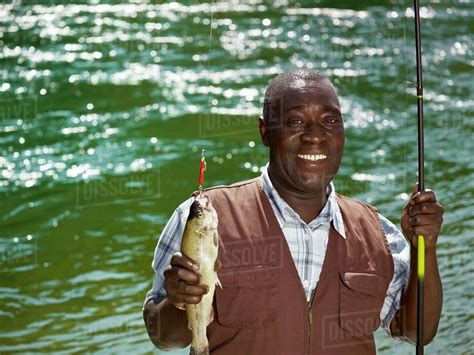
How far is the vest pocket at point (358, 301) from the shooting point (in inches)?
158

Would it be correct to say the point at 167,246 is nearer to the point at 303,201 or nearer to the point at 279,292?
the point at 279,292

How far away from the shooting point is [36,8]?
2261 centimetres

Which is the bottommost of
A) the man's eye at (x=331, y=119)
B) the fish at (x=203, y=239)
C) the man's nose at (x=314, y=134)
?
the fish at (x=203, y=239)

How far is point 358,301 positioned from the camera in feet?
13.3

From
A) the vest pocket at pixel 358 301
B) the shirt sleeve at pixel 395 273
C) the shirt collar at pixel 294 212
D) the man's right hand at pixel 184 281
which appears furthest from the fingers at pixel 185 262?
the shirt sleeve at pixel 395 273

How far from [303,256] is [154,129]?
10.4 meters

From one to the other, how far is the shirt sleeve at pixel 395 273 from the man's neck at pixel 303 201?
30 cm

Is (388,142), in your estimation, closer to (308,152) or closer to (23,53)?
(23,53)

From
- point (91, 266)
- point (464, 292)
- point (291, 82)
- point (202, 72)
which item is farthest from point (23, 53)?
point (291, 82)

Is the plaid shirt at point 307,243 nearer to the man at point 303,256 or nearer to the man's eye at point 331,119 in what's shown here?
the man at point 303,256

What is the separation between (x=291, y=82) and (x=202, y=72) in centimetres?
1304

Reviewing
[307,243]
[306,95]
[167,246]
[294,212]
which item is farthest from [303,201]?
[167,246]

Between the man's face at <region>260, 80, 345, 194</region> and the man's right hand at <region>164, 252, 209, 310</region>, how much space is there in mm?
763

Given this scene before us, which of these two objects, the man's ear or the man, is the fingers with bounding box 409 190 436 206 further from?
the man's ear
